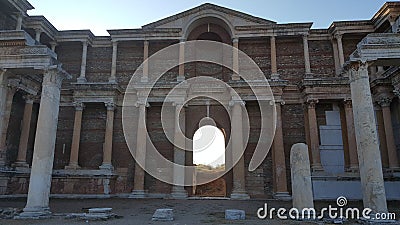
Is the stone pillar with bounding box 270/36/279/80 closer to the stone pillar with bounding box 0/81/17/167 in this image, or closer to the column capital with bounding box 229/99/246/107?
the column capital with bounding box 229/99/246/107

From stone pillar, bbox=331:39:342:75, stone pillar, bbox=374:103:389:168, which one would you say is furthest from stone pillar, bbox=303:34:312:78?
stone pillar, bbox=374:103:389:168

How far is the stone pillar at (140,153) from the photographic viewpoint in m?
19.1

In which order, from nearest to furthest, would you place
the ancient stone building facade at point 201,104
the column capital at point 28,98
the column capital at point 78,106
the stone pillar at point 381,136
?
the ancient stone building facade at point 201,104
the column capital at point 28,98
the stone pillar at point 381,136
the column capital at point 78,106

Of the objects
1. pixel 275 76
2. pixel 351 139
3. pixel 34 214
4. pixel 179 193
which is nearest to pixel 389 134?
pixel 351 139

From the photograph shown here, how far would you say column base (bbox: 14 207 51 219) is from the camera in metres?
10.5

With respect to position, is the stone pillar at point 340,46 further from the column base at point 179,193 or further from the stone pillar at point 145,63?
the column base at point 179,193

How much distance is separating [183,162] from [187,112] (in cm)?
357

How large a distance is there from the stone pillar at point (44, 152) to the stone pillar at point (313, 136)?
14.2 metres

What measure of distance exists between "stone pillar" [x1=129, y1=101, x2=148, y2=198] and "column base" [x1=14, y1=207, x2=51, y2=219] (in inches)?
324

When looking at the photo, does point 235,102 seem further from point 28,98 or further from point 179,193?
point 28,98

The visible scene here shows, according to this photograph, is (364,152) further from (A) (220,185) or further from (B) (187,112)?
(A) (220,185)

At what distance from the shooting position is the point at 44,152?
449 inches

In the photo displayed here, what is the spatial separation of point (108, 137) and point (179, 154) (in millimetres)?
4669

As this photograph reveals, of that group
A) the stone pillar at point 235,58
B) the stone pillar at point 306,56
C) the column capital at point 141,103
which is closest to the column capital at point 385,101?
the stone pillar at point 306,56
